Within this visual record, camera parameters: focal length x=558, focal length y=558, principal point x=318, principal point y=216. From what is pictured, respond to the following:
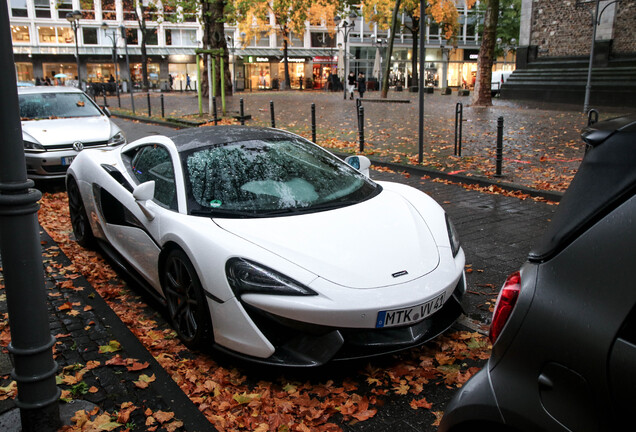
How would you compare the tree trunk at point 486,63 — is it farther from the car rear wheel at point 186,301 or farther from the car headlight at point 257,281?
the car headlight at point 257,281

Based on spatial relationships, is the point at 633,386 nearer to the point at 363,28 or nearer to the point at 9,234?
the point at 9,234

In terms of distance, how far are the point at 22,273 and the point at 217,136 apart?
2.43 meters

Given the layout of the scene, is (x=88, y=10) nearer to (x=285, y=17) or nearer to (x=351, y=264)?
(x=285, y=17)

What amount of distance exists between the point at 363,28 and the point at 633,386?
211 ft

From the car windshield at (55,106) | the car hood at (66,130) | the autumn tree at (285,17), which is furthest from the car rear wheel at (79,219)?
the autumn tree at (285,17)

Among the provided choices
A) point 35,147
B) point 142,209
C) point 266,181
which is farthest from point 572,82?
point 142,209

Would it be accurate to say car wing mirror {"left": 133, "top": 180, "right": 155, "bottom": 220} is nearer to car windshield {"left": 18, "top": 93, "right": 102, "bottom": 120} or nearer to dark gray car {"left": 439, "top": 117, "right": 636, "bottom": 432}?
dark gray car {"left": 439, "top": 117, "right": 636, "bottom": 432}

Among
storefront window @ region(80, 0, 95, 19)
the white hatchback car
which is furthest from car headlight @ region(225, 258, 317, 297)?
storefront window @ region(80, 0, 95, 19)

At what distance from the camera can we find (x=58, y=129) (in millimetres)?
9648

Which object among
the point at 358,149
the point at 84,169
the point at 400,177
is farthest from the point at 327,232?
the point at 358,149

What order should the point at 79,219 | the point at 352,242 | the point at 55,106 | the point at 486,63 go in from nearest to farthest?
the point at 352,242 < the point at 79,219 < the point at 55,106 < the point at 486,63

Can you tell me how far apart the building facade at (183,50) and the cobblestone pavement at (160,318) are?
49628 millimetres

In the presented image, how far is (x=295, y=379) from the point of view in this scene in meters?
3.49

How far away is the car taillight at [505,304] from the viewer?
5.97ft
